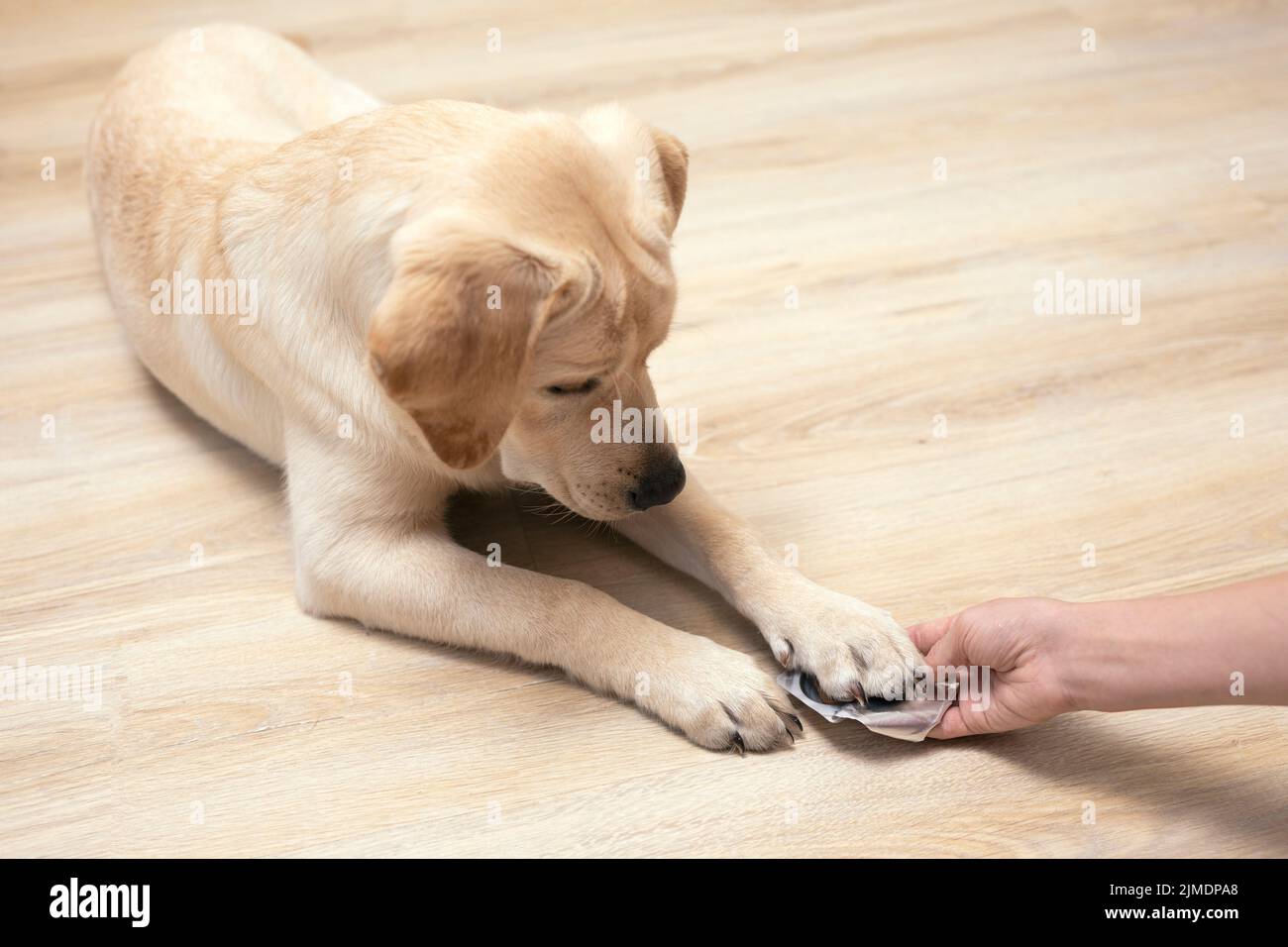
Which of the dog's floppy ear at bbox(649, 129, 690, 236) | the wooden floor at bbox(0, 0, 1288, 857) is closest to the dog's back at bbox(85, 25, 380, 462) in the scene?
the wooden floor at bbox(0, 0, 1288, 857)

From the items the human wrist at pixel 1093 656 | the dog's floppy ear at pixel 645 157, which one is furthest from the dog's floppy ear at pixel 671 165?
the human wrist at pixel 1093 656

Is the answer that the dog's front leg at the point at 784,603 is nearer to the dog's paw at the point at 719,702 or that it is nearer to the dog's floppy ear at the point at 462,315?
the dog's paw at the point at 719,702

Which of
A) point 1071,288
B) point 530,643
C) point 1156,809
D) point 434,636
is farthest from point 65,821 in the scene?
point 1071,288

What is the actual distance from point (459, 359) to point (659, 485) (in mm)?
491

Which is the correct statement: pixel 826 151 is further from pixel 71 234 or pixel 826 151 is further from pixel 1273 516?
pixel 71 234

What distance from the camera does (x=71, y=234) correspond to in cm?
345

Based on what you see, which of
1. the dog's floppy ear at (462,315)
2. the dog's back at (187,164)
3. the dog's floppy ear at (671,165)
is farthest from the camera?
the dog's back at (187,164)

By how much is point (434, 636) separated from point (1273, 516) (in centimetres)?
174

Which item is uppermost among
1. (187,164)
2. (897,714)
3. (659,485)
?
(187,164)

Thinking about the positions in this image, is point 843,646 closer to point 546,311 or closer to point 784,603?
point 784,603

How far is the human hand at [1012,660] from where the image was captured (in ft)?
6.40

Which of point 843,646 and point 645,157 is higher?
point 645,157

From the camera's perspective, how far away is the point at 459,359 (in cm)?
176

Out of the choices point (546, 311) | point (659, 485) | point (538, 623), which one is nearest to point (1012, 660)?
point (659, 485)
